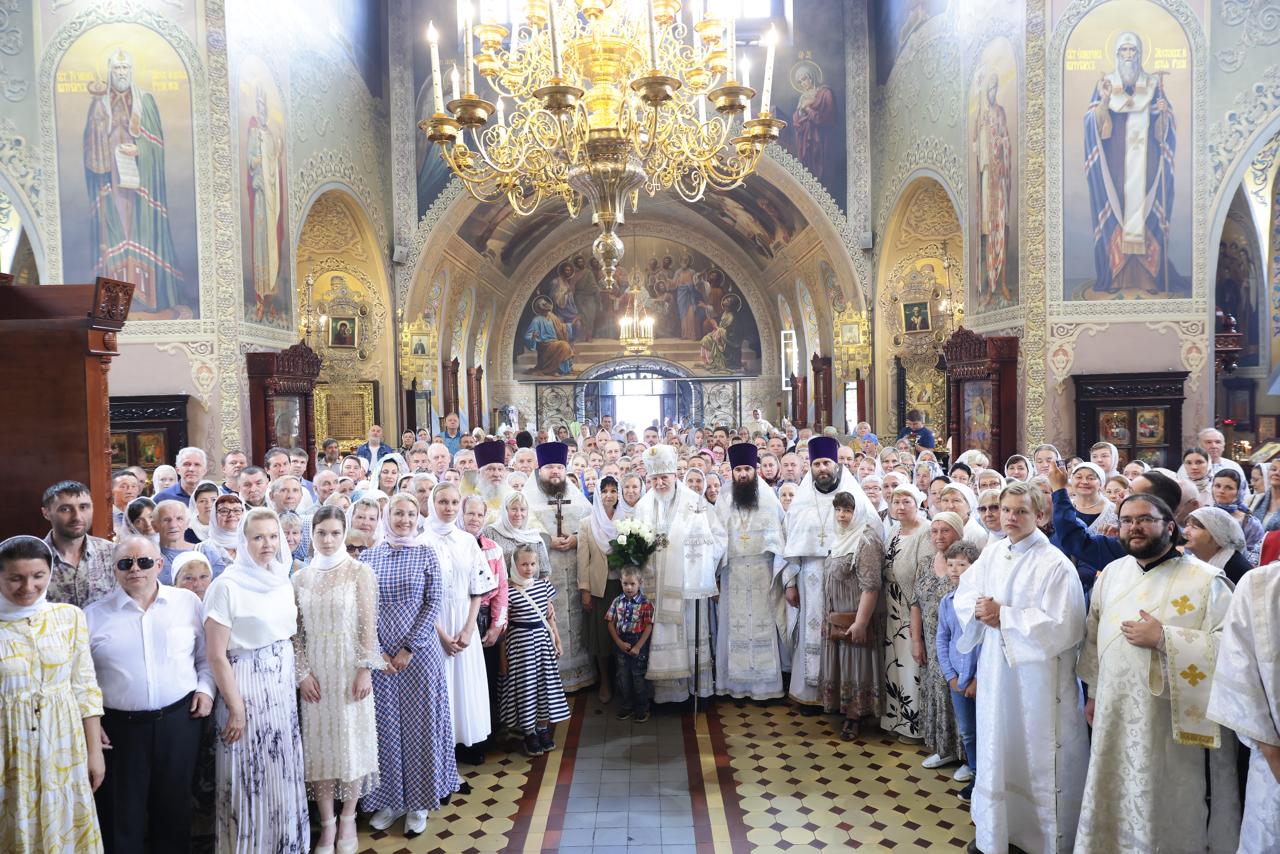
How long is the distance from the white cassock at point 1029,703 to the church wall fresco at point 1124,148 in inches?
292

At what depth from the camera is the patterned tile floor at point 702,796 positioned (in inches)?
177

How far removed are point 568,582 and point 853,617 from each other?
88.7 inches

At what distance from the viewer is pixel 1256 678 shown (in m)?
2.98

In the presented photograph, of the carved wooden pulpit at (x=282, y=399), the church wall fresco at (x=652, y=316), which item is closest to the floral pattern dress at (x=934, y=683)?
the carved wooden pulpit at (x=282, y=399)

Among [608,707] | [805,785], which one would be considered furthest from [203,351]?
[805,785]

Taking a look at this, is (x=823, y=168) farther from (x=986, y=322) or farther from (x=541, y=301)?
(x=541, y=301)

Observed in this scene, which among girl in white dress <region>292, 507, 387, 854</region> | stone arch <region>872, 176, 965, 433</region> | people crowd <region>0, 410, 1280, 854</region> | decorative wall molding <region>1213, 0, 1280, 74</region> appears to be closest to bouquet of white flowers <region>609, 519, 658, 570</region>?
people crowd <region>0, 410, 1280, 854</region>

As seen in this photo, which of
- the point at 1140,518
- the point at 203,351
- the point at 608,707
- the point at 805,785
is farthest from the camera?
the point at 203,351

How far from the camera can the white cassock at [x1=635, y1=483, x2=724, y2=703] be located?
614 cm

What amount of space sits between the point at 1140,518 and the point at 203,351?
9.95 meters

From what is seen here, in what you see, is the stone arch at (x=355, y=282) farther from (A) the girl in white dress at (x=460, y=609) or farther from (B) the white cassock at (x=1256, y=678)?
(B) the white cassock at (x=1256, y=678)

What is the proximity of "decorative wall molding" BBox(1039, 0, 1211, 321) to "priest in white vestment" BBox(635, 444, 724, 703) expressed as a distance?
635 cm

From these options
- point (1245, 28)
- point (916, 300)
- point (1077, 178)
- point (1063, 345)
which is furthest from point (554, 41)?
point (916, 300)

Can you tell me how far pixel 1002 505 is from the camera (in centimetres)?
393
